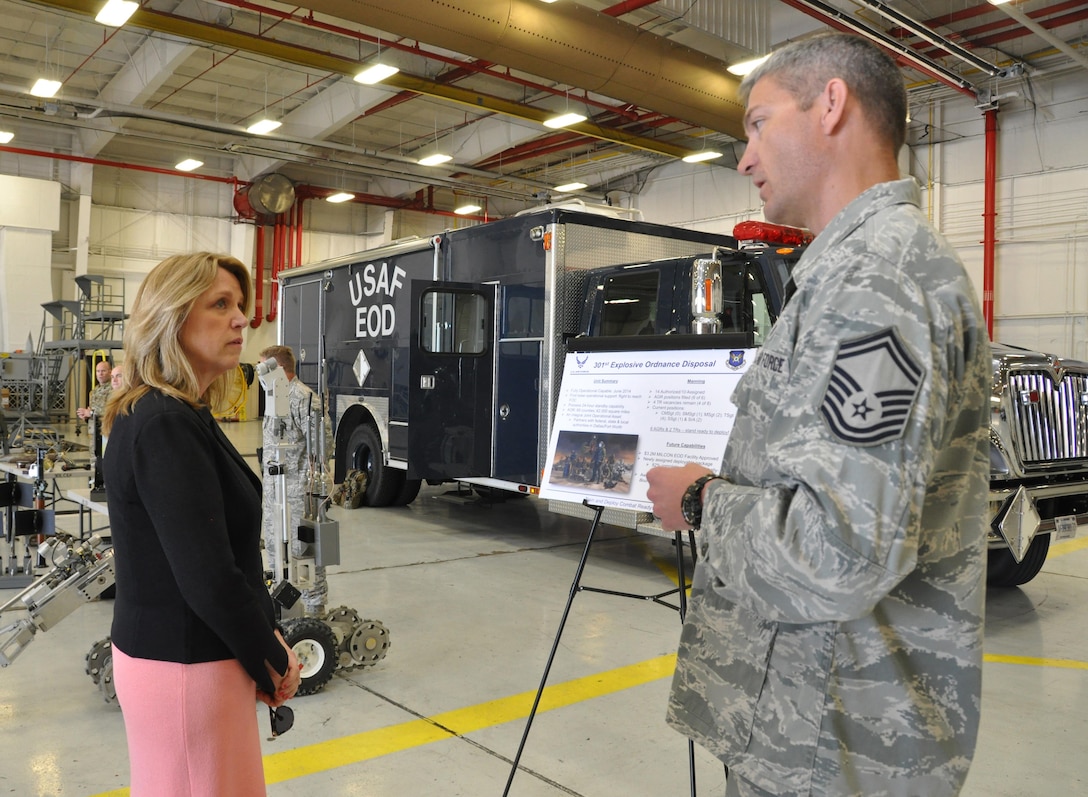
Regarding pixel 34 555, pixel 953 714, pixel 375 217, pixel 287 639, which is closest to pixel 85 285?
pixel 375 217

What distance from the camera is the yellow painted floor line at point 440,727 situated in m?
3.46

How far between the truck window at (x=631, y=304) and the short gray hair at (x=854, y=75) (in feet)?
16.2

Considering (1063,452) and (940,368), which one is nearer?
(940,368)

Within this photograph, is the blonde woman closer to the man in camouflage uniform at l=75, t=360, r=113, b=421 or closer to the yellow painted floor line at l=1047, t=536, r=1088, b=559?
the man in camouflage uniform at l=75, t=360, r=113, b=421

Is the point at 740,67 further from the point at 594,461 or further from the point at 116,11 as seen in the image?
the point at 594,461

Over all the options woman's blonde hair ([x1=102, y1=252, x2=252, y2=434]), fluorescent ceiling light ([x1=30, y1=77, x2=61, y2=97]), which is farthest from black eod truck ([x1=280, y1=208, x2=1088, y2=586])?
fluorescent ceiling light ([x1=30, y1=77, x2=61, y2=97])

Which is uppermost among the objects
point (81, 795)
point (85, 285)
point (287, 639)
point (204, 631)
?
point (85, 285)

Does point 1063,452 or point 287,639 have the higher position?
point 1063,452

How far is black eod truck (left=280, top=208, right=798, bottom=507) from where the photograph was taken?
633 centimetres

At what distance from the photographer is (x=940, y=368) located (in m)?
1.17

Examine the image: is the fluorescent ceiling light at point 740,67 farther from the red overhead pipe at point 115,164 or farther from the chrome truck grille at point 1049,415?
the red overhead pipe at point 115,164

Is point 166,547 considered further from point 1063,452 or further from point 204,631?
point 1063,452

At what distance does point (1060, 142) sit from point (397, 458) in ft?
37.9

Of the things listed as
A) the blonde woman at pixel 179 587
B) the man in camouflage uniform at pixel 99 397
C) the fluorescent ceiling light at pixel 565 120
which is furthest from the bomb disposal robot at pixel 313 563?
the fluorescent ceiling light at pixel 565 120
